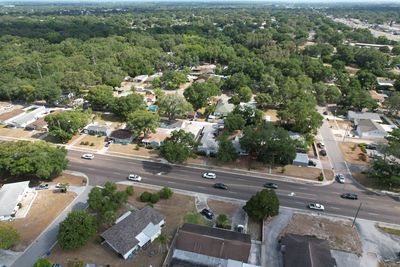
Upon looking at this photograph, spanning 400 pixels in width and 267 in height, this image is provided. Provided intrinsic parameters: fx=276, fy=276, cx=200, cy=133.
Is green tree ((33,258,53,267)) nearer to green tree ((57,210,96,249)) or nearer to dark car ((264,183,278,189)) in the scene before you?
green tree ((57,210,96,249))

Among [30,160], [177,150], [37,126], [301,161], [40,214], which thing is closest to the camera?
[40,214]

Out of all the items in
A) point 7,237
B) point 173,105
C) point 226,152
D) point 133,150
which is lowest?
point 133,150

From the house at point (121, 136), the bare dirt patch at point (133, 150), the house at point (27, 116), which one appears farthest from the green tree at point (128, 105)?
the house at point (27, 116)

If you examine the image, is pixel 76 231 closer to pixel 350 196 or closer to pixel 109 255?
pixel 109 255

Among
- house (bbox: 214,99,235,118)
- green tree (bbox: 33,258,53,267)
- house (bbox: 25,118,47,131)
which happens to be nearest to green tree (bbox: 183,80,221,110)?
house (bbox: 214,99,235,118)

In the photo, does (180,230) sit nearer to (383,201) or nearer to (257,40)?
(383,201)

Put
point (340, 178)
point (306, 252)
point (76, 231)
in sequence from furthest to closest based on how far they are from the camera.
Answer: point (340, 178) < point (76, 231) < point (306, 252)

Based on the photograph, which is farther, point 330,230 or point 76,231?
point 330,230

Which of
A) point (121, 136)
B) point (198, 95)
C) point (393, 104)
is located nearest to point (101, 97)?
point (121, 136)
